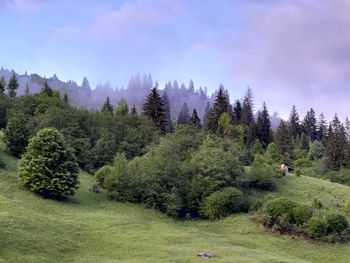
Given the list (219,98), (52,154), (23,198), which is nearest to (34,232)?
(23,198)

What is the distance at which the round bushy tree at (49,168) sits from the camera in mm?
65000

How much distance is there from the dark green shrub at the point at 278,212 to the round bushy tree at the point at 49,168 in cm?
2462

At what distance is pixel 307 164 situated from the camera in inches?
4739

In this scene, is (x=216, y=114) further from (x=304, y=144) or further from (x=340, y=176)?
(x=304, y=144)

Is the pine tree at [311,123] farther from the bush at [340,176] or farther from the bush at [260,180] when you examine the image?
the bush at [260,180]

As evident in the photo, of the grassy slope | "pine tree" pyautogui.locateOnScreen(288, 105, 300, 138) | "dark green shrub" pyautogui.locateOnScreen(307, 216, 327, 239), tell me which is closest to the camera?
the grassy slope

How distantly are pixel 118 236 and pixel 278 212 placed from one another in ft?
68.3

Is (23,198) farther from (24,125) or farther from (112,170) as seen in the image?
(24,125)

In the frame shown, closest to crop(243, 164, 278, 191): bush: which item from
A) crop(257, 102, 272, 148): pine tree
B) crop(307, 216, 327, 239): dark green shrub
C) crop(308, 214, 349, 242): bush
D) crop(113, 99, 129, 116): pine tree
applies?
crop(308, 214, 349, 242): bush

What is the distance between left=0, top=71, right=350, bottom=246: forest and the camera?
212ft

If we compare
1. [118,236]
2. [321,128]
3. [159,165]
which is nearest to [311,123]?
[321,128]

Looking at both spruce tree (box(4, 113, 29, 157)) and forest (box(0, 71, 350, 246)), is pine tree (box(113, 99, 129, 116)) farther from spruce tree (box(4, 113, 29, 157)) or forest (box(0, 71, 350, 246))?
spruce tree (box(4, 113, 29, 157))

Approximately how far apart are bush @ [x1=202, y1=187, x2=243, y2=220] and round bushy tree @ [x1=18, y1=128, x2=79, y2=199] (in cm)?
1746

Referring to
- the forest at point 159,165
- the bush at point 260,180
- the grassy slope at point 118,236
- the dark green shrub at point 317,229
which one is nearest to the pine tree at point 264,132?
the forest at point 159,165
